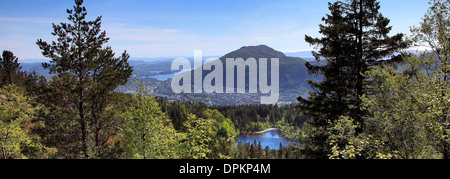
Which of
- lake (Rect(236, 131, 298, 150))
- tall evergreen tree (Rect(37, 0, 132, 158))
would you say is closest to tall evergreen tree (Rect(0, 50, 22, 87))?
tall evergreen tree (Rect(37, 0, 132, 158))

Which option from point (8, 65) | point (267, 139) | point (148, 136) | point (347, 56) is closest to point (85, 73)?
point (148, 136)

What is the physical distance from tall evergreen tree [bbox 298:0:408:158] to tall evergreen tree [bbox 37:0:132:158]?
44.5 ft

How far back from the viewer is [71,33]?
1466cm

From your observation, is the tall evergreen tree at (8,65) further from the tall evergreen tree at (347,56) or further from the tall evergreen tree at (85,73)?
the tall evergreen tree at (347,56)

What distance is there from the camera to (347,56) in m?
12.8

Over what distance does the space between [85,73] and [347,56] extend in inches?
646

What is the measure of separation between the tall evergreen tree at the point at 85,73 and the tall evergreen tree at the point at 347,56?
1357cm

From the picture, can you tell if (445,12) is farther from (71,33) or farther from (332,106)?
(71,33)

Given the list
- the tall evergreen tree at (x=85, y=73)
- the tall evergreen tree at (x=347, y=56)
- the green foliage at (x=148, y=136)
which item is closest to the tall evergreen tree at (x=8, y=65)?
the tall evergreen tree at (x=85, y=73)

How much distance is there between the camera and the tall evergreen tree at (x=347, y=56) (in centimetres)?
1245

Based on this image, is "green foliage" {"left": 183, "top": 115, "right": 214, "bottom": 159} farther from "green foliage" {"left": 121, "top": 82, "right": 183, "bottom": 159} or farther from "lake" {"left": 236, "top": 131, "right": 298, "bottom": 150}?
"lake" {"left": 236, "top": 131, "right": 298, "bottom": 150}
